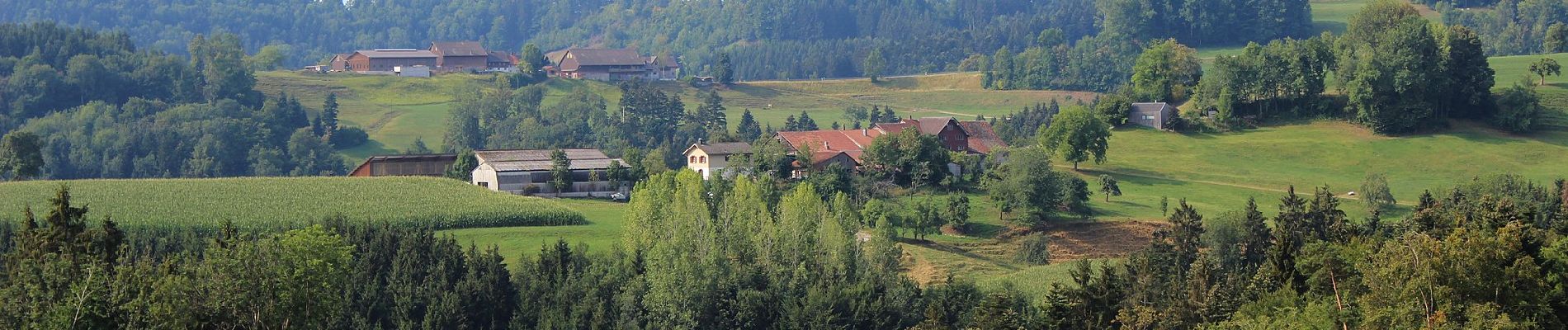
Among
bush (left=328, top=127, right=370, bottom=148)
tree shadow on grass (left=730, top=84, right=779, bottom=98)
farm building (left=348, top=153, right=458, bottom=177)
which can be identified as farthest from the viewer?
tree shadow on grass (left=730, top=84, right=779, bottom=98)

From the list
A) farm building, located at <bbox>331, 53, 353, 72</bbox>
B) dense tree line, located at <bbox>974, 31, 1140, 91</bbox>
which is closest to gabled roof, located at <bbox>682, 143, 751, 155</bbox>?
dense tree line, located at <bbox>974, 31, 1140, 91</bbox>

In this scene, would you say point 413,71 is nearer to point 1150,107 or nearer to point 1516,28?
point 1150,107

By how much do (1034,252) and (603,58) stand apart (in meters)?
109

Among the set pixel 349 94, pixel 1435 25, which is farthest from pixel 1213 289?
pixel 349 94

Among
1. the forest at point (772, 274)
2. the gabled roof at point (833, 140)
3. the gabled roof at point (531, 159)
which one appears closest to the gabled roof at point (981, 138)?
the gabled roof at point (833, 140)

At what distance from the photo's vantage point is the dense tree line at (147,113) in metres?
140

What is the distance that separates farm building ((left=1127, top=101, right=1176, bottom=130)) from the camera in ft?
388

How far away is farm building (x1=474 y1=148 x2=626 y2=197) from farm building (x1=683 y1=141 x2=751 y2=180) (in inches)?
163

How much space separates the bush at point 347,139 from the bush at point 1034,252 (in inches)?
2920

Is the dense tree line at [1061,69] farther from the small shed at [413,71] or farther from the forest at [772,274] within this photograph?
the forest at [772,274]

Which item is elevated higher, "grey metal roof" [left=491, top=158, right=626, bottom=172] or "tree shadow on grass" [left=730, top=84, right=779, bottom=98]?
"tree shadow on grass" [left=730, top=84, right=779, bottom=98]

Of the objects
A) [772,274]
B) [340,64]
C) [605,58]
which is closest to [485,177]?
[772,274]

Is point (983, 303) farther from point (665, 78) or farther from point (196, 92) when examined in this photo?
point (665, 78)

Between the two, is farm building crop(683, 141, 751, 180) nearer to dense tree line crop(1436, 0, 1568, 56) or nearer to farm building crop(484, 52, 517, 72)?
farm building crop(484, 52, 517, 72)
